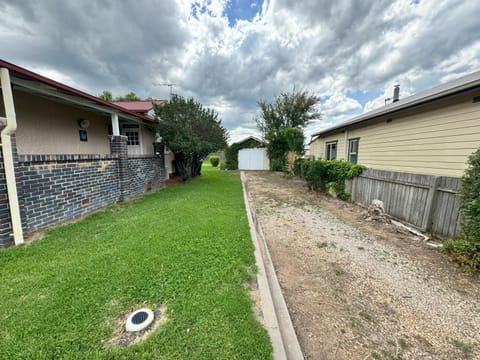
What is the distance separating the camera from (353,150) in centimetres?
886

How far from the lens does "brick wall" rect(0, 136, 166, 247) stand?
3451 millimetres

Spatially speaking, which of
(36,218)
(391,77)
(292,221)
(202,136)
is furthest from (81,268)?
(391,77)

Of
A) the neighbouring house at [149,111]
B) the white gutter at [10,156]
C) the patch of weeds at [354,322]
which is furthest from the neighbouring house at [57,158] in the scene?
the patch of weeds at [354,322]

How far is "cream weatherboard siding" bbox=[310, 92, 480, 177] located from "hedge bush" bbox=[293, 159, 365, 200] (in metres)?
1.21

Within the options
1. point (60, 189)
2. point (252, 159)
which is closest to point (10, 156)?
point (60, 189)

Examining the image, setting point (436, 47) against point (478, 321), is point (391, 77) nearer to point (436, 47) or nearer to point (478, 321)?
point (436, 47)

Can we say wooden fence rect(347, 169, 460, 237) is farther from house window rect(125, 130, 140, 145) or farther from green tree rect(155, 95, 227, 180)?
house window rect(125, 130, 140, 145)

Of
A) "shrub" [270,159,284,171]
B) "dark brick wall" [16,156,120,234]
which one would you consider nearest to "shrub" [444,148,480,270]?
"dark brick wall" [16,156,120,234]

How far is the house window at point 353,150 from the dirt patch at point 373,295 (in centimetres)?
540

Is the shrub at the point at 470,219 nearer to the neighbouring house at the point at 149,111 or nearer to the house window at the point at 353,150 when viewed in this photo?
the house window at the point at 353,150

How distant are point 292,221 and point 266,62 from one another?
1026 centimetres

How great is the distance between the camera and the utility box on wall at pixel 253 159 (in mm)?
18703

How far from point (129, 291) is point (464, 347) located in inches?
128

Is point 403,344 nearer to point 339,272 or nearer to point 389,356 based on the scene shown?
point 389,356
